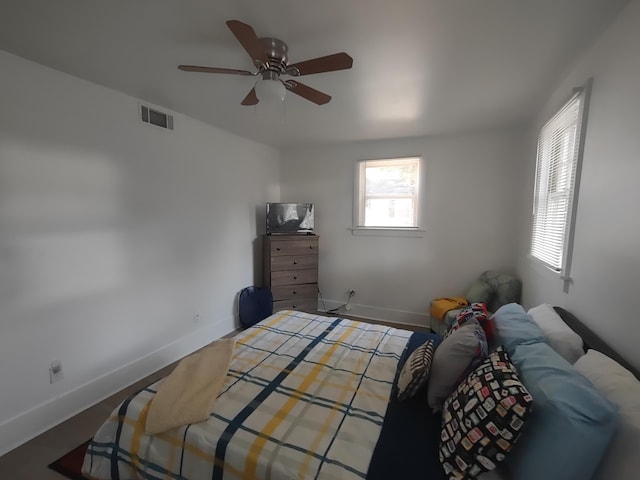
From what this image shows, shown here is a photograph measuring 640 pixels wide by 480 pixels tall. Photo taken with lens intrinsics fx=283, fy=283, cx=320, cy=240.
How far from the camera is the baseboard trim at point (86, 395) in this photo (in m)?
1.78

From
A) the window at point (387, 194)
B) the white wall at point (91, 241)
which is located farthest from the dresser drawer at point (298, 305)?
the window at point (387, 194)

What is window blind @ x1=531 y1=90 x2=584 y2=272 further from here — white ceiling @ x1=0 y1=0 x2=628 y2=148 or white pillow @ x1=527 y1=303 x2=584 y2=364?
white pillow @ x1=527 y1=303 x2=584 y2=364

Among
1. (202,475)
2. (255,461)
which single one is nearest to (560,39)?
(255,461)

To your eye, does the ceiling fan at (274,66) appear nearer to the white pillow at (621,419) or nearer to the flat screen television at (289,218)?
the white pillow at (621,419)

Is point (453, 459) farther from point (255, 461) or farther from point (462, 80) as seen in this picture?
point (462, 80)

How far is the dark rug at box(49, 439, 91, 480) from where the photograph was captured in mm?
1591

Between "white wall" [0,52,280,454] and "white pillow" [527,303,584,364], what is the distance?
2954 millimetres

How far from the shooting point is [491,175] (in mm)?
3301

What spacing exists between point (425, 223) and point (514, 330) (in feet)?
7.46

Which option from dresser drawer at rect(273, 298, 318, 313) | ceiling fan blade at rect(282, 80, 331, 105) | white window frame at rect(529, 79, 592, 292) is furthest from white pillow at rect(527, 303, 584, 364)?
dresser drawer at rect(273, 298, 318, 313)

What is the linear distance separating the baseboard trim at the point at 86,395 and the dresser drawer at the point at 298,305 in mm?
947

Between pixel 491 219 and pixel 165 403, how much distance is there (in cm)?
356

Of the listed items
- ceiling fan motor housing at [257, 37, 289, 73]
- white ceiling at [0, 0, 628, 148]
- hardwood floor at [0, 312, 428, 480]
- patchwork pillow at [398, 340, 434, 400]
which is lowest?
hardwood floor at [0, 312, 428, 480]

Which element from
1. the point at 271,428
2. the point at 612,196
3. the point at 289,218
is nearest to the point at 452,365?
the point at 271,428
